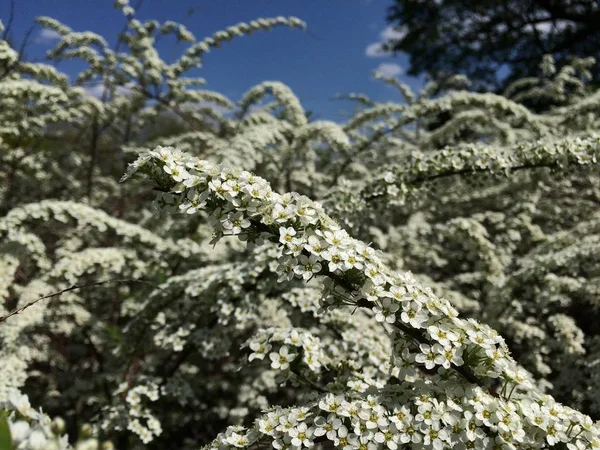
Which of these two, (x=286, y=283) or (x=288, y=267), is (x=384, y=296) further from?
(x=286, y=283)

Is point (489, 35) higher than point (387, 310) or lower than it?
higher

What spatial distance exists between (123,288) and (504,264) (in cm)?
353

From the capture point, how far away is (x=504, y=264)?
4.38 m

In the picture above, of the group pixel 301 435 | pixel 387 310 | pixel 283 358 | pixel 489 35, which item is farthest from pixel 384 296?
pixel 489 35

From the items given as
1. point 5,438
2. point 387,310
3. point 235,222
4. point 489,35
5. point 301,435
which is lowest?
point 301,435

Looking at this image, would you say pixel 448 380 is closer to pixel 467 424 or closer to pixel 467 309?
pixel 467 424

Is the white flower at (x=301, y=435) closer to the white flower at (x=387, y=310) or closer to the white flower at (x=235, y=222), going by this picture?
the white flower at (x=387, y=310)

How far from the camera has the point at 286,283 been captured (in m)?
3.11

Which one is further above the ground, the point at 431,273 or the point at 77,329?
the point at 431,273

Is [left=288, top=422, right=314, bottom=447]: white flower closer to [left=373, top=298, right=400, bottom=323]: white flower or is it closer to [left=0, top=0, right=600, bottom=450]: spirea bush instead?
[left=0, top=0, right=600, bottom=450]: spirea bush

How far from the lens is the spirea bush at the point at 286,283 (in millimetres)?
1514

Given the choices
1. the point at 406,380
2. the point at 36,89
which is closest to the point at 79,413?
the point at 36,89

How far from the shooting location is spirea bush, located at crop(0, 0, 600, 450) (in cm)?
151

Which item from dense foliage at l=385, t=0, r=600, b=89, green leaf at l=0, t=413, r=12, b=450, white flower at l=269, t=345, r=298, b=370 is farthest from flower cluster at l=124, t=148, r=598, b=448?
dense foliage at l=385, t=0, r=600, b=89
